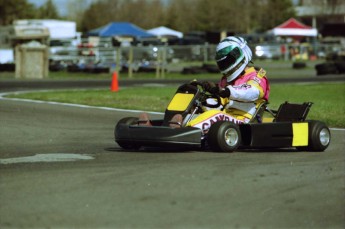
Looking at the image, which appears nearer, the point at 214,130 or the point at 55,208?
the point at 55,208

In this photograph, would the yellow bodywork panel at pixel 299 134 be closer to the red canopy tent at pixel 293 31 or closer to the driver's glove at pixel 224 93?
the driver's glove at pixel 224 93

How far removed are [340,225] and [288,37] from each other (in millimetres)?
63458

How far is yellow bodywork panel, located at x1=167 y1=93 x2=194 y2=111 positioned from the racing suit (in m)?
0.48

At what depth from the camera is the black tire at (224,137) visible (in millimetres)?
9227

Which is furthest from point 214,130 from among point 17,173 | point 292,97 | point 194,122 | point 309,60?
point 309,60

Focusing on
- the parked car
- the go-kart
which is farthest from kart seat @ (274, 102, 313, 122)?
the parked car

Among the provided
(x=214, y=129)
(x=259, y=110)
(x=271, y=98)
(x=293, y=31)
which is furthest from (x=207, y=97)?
(x=293, y=31)

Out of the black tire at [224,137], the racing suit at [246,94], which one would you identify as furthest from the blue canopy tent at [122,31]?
the black tire at [224,137]

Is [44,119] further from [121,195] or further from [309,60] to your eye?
[309,60]

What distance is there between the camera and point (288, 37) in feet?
225

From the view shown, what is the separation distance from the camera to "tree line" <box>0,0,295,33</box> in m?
88.5

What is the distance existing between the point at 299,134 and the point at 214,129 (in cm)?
110

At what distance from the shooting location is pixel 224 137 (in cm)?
927

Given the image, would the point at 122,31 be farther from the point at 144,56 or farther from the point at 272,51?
the point at 144,56
